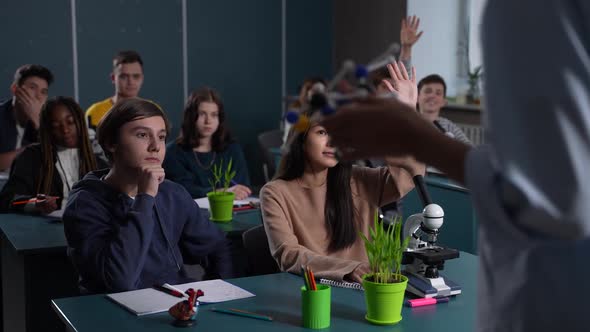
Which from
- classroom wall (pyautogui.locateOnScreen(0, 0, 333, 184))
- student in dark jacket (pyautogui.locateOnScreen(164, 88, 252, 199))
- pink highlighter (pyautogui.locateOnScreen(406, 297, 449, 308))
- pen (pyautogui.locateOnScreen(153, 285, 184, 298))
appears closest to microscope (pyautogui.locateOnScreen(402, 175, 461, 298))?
pink highlighter (pyautogui.locateOnScreen(406, 297, 449, 308))

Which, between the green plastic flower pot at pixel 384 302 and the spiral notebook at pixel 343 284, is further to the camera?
the spiral notebook at pixel 343 284

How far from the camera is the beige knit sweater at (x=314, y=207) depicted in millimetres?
2359

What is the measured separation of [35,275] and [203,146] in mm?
1819

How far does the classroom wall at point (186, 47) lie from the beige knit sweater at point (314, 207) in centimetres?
447

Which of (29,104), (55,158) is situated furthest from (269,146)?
(55,158)

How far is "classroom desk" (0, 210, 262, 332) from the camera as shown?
2.63m

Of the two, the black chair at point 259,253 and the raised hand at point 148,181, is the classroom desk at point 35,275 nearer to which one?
the black chair at point 259,253

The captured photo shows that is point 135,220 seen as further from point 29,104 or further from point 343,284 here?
point 29,104

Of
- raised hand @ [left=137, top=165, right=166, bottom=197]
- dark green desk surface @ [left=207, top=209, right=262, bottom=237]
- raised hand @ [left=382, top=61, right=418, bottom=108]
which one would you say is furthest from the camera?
dark green desk surface @ [left=207, top=209, right=262, bottom=237]

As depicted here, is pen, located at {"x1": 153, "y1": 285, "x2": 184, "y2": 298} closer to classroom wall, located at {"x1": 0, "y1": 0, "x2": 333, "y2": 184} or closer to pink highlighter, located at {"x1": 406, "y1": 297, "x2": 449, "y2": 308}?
pink highlighter, located at {"x1": 406, "y1": 297, "x2": 449, "y2": 308}

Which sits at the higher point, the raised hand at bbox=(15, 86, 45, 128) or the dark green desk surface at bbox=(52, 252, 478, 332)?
the raised hand at bbox=(15, 86, 45, 128)

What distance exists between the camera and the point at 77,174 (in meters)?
3.50

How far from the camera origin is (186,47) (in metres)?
6.92

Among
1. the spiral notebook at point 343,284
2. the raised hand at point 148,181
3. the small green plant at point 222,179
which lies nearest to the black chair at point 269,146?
the small green plant at point 222,179
